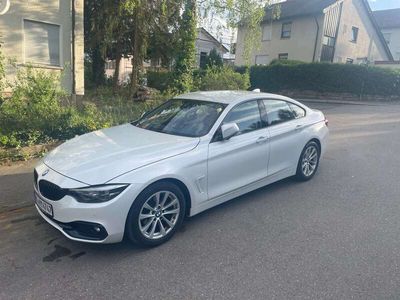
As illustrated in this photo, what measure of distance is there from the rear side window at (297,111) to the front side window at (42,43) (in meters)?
8.29

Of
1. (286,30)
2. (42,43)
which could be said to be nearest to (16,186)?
(42,43)

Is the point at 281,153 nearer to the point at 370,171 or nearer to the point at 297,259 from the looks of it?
the point at 297,259

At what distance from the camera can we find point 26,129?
6305 millimetres

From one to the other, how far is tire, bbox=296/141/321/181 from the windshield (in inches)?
69.0

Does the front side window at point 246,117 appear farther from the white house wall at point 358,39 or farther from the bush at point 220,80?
the white house wall at point 358,39

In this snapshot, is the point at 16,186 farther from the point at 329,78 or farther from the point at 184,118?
the point at 329,78

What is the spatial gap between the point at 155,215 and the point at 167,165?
0.52 m

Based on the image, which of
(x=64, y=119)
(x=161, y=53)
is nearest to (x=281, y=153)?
(x=64, y=119)

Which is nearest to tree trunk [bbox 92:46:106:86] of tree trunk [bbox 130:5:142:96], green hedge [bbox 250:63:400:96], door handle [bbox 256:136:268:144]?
tree trunk [bbox 130:5:142:96]

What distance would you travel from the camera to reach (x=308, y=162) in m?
5.25

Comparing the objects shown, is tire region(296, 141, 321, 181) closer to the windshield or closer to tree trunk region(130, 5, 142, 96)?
the windshield

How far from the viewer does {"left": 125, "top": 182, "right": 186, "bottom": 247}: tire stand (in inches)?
123

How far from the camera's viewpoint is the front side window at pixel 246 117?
13.6 feet

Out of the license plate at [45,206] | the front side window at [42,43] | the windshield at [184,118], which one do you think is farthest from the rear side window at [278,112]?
the front side window at [42,43]
